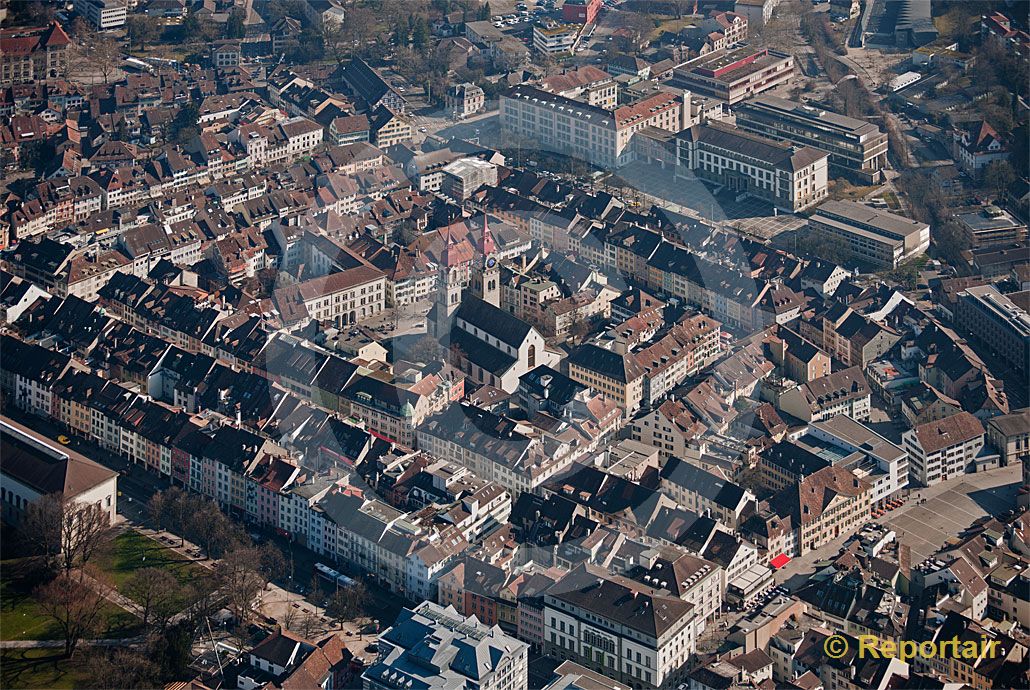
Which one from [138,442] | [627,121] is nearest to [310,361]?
[138,442]

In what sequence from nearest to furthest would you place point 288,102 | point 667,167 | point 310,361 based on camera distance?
point 310,361 < point 667,167 < point 288,102

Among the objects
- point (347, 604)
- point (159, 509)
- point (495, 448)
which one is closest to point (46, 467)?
point (159, 509)

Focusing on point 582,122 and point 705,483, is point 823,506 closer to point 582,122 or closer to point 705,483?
point 705,483

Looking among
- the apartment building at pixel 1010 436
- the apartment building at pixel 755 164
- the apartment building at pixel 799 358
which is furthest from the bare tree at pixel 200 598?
the apartment building at pixel 755 164

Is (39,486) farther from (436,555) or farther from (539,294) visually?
(539,294)

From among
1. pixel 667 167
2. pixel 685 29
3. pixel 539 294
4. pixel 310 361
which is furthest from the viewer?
pixel 685 29
